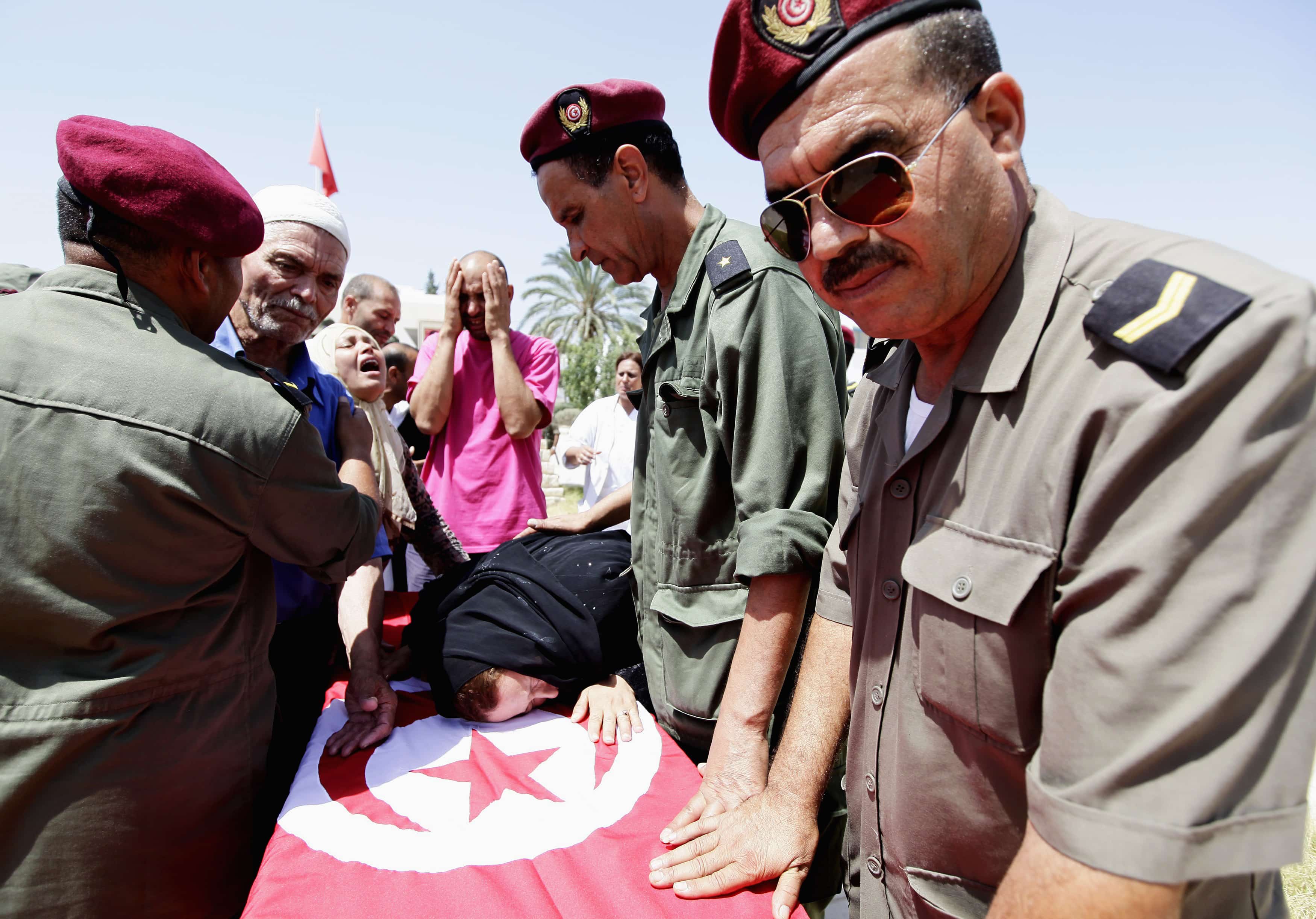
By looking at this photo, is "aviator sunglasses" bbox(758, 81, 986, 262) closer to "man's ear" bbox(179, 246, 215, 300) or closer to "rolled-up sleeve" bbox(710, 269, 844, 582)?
"rolled-up sleeve" bbox(710, 269, 844, 582)

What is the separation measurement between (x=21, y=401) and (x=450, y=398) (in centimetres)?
236

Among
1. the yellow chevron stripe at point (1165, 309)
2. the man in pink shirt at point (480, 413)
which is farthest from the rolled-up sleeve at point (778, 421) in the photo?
the man in pink shirt at point (480, 413)

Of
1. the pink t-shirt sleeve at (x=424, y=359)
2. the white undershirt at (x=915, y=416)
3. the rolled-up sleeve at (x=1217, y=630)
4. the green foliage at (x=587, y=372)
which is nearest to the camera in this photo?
the rolled-up sleeve at (x=1217, y=630)

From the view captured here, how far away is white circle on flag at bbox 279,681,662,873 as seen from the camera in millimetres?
1598

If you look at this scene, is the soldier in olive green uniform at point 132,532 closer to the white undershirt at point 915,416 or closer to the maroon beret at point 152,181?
the maroon beret at point 152,181

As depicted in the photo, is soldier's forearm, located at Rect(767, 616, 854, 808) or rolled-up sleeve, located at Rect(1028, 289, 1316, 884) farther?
soldier's forearm, located at Rect(767, 616, 854, 808)

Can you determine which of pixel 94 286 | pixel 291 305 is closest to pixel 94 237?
pixel 94 286

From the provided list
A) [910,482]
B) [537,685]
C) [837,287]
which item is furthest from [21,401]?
[910,482]

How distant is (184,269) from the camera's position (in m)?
1.68

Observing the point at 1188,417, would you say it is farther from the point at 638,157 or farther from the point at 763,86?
the point at 638,157

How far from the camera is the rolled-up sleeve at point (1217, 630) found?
28.8 inches

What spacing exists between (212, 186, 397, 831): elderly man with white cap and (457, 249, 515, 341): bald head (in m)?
1.12

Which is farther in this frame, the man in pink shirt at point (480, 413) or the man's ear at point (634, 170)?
the man in pink shirt at point (480, 413)

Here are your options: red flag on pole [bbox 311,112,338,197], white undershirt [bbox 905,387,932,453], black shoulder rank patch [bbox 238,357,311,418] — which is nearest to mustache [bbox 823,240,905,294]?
white undershirt [bbox 905,387,932,453]
